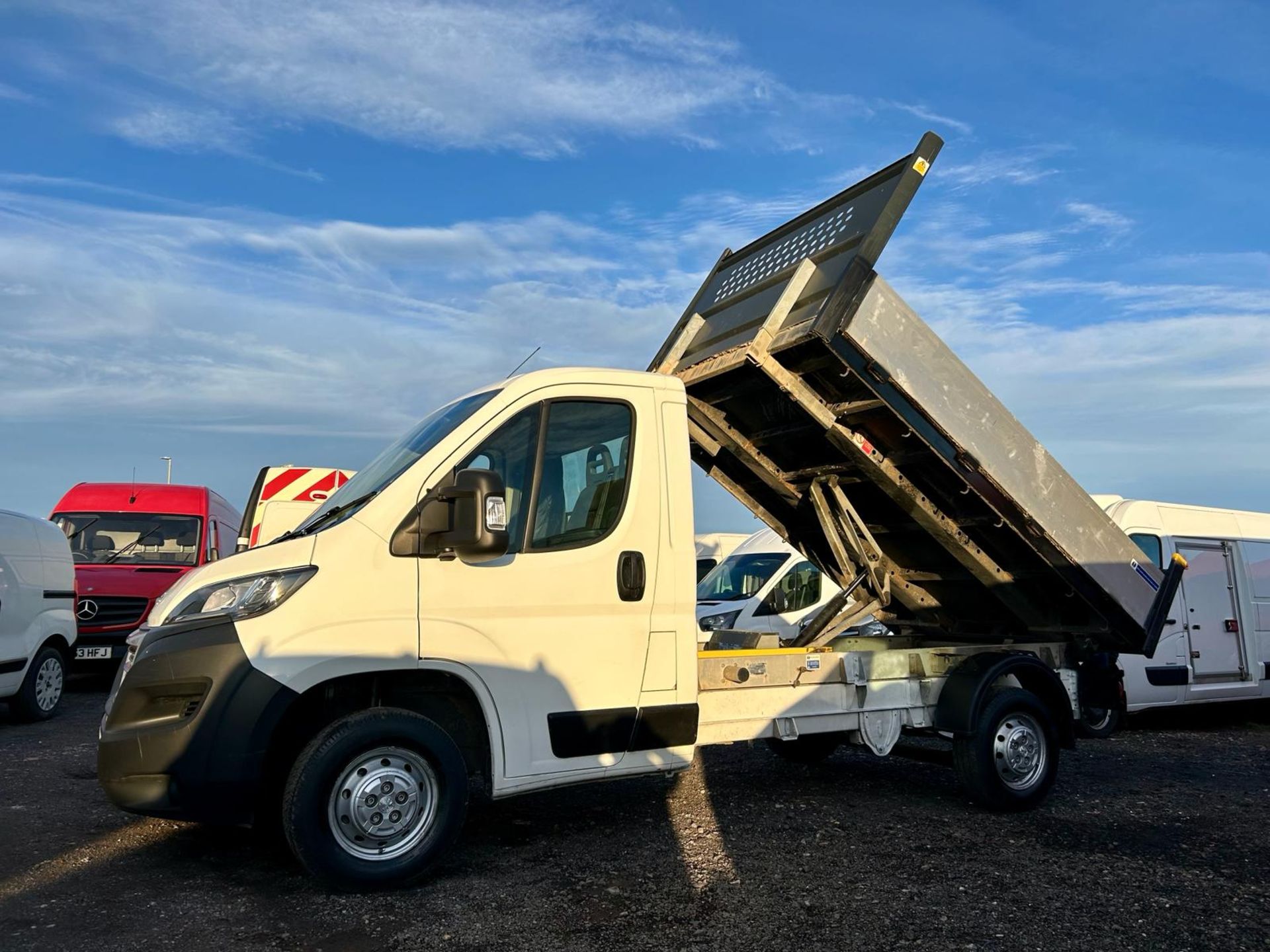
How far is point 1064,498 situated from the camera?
622 centimetres

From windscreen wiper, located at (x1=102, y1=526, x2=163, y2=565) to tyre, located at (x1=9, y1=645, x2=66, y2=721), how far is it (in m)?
2.62

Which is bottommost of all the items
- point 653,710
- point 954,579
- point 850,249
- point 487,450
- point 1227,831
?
point 1227,831

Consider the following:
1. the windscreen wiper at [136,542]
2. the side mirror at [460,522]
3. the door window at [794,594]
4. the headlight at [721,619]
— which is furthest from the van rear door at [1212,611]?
the windscreen wiper at [136,542]

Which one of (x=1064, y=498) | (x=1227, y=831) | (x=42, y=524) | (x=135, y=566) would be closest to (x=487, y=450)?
(x=1064, y=498)

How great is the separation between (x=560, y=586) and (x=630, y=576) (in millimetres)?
383

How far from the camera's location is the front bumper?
175 inches

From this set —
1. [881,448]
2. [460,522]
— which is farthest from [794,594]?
[460,522]

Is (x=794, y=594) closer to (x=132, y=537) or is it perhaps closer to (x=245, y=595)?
(x=132, y=537)

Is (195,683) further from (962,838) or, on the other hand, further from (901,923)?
(962,838)

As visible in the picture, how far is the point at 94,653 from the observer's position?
40.2ft

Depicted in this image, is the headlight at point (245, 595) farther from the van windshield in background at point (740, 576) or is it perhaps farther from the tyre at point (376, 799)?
the van windshield in background at point (740, 576)

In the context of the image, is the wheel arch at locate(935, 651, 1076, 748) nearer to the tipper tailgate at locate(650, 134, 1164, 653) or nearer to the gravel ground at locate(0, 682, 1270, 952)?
the tipper tailgate at locate(650, 134, 1164, 653)

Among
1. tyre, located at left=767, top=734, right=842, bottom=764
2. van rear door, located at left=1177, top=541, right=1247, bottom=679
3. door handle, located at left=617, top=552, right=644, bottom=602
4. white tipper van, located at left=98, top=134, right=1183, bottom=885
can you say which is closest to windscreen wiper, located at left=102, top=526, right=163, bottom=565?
tyre, located at left=767, top=734, right=842, bottom=764

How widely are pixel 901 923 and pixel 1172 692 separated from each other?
768 centimetres
